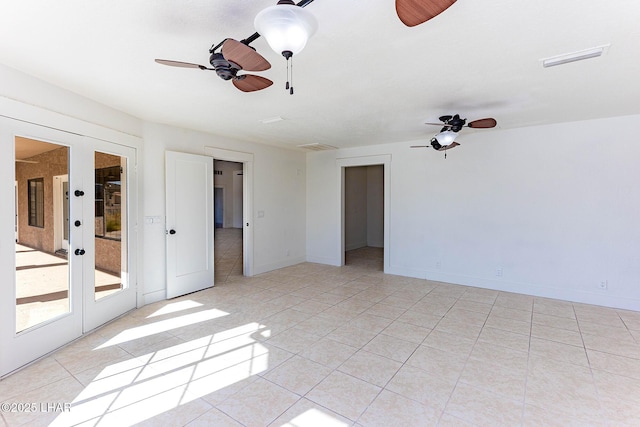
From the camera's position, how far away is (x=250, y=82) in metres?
2.22

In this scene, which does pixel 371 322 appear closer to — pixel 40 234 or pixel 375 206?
pixel 40 234

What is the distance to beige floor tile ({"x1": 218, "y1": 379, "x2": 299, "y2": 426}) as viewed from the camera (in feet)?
6.57

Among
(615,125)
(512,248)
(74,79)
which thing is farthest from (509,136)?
(74,79)

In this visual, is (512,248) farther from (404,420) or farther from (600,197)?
(404,420)

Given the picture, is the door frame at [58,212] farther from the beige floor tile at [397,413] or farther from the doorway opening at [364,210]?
the doorway opening at [364,210]

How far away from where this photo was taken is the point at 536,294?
15.0ft

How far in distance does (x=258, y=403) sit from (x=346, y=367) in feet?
2.71

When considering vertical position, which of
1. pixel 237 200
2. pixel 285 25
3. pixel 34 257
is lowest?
pixel 34 257

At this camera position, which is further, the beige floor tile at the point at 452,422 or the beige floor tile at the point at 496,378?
the beige floor tile at the point at 496,378

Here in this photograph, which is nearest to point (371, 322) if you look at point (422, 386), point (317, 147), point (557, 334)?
point (422, 386)

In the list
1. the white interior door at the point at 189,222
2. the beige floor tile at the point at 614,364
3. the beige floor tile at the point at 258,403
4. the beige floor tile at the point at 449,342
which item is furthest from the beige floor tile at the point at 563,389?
the white interior door at the point at 189,222

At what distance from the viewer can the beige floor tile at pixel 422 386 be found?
2.20 m

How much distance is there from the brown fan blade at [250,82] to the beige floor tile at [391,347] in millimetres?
2601

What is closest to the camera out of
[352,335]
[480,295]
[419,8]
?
[419,8]
